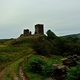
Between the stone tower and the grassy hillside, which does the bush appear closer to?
the grassy hillside

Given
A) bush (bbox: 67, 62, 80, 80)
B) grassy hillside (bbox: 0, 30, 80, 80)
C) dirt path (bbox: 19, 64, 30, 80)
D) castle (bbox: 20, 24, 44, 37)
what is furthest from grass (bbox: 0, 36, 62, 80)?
castle (bbox: 20, 24, 44, 37)

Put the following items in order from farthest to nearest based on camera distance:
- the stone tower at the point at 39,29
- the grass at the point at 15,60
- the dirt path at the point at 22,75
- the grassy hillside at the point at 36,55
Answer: the stone tower at the point at 39,29 < the grassy hillside at the point at 36,55 < the grass at the point at 15,60 < the dirt path at the point at 22,75

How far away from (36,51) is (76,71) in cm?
4495

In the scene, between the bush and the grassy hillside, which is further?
the grassy hillside

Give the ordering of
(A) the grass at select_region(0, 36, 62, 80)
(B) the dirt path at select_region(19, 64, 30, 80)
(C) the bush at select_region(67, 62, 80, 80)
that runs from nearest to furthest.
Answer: (C) the bush at select_region(67, 62, 80, 80)
(B) the dirt path at select_region(19, 64, 30, 80)
(A) the grass at select_region(0, 36, 62, 80)

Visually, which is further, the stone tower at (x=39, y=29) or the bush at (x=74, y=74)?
the stone tower at (x=39, y=29)

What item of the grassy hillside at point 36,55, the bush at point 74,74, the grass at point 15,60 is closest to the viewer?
the bush at point 74,74

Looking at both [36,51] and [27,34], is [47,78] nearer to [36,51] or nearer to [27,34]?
[36,51]

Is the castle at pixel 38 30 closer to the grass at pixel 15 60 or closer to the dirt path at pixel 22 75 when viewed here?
the grass at pixel 15 60

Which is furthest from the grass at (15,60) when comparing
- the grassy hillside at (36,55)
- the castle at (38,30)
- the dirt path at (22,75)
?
the castle at (38,30)

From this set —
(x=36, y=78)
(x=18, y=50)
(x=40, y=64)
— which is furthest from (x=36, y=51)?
(x=36, y=78)

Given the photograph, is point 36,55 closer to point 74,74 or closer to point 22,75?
point 22,75

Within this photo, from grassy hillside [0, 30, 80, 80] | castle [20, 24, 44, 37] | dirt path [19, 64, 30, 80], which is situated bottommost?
dirt path [19, 64, 30, 80]

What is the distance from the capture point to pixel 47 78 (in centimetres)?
4591
